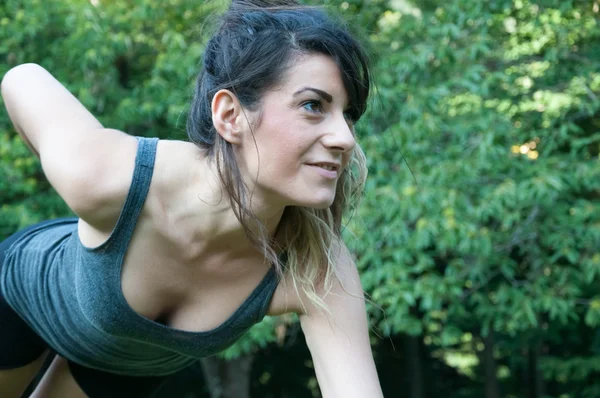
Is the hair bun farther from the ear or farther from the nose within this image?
the nose

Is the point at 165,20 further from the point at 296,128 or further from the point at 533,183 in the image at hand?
the point at 296,128

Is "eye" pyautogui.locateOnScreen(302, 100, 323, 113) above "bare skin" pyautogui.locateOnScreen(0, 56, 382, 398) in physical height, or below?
above

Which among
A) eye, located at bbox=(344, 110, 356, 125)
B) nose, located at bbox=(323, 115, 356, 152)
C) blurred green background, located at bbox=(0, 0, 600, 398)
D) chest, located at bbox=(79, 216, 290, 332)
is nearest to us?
nose, located at bbox=(323, 115, 356, 152)

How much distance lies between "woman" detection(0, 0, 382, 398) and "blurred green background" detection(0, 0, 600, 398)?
2.22m

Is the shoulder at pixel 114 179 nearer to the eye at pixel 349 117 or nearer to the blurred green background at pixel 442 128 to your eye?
the eye at pixel 349 117

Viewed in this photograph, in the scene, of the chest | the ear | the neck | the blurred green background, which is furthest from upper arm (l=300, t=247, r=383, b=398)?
the blurred green background

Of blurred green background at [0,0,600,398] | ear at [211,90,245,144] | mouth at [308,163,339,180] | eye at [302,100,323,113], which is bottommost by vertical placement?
blurred green background at [0,0,600,398]

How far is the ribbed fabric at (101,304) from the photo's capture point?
1943 millimetres

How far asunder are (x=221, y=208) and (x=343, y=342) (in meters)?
0.40

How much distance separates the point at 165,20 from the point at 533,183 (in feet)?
8.71

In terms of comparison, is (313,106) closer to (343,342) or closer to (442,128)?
(343,342)

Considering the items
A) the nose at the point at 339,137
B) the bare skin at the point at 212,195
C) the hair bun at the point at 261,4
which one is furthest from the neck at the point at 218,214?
the hair bun at the point at 261,4

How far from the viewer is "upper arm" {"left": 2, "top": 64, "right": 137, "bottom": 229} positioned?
1828mm

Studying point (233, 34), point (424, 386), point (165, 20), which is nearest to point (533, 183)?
point (165, 20)
